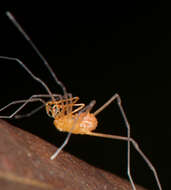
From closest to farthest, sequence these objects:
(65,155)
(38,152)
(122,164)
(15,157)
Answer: (15,157), (38,152), (65,155), (122,164)

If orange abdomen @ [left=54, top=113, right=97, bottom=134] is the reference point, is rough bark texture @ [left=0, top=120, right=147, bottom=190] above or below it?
above

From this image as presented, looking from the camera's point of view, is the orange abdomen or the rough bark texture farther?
the orange abdomen

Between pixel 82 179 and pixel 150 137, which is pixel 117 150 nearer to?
pixel 150 137

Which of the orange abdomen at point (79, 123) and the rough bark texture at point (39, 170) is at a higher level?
the rough bark texture at point (39, 170)

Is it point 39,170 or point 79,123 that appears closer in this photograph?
point 39,170

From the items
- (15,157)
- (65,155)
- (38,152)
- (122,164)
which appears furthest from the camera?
(122,164)

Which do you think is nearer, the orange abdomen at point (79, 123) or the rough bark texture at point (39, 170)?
the rough bark texture at point (39, 170)

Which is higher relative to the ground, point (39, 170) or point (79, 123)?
point (39, 170)

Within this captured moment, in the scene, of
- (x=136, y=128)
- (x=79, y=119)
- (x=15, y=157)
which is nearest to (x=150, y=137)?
(x=136, y=128)
